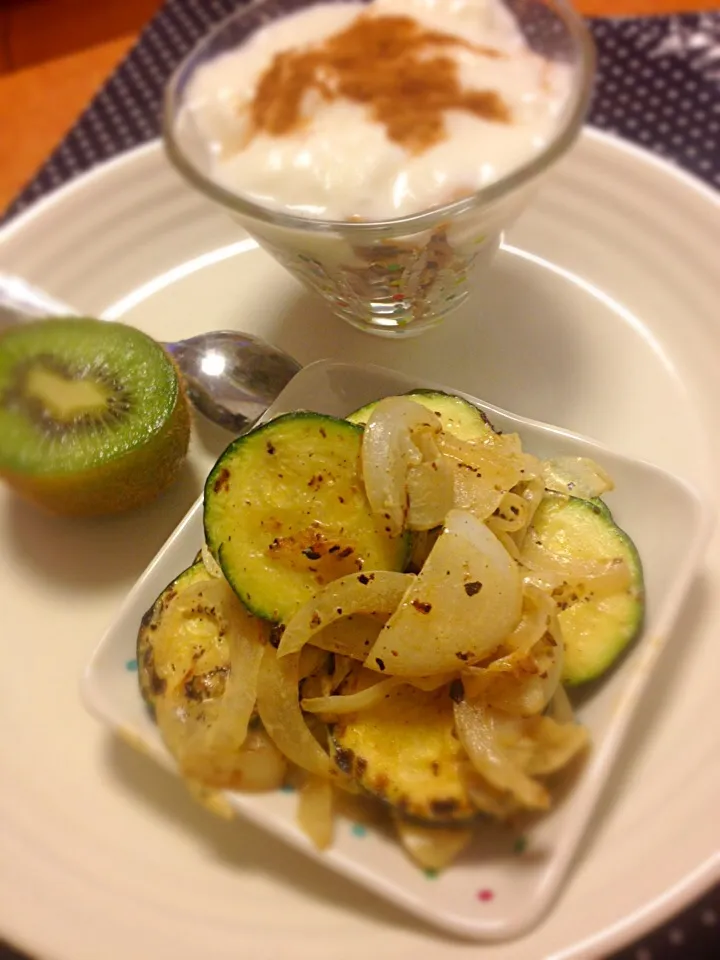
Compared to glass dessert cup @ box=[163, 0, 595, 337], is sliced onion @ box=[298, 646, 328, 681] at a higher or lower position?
lower

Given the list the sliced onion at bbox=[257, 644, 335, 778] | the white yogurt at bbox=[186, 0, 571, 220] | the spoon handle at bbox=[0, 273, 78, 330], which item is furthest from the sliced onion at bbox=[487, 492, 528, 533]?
the spoon handle at bbox=[0, 273, 78, 330]

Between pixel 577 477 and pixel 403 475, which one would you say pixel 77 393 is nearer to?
pixel 403 475

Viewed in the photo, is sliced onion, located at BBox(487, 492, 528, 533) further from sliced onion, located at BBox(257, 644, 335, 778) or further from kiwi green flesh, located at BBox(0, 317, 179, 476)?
kiwi green flesh, located at BBox(0, 317, 179, 476)

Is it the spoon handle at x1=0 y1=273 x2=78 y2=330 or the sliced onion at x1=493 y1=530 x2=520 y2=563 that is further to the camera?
the spoon handle at x1=0 y1=273 x2=78 y2=330

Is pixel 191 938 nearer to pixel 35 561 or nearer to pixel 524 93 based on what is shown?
pixel 35 561

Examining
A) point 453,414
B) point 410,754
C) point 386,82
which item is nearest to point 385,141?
point 386,82

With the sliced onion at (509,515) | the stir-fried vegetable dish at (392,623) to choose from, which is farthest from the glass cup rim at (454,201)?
the sliced onion at (509,515)

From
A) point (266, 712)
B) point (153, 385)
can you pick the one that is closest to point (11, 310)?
point (153, 385)

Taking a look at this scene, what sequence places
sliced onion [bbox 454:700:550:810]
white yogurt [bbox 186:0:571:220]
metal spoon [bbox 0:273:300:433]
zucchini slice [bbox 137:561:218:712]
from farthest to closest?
metal spoon [bbox 0:273:300:433] < white yogurt [bbox 186:0:571:220] < zucchini slice [bbox 137:561:218:712] < sliced onion [bbox 454:700:550:810]
